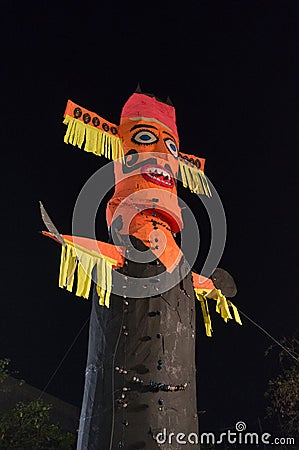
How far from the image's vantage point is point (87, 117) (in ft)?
15.5

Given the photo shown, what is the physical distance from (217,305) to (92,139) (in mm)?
1935

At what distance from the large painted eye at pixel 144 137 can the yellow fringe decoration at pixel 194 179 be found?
1.84 feet

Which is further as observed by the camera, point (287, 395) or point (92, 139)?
point (287, 395)

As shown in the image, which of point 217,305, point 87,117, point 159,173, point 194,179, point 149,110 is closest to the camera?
point 217,305

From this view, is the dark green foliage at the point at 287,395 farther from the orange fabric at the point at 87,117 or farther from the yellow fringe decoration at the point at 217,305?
the orange fabric at the point at 87,117

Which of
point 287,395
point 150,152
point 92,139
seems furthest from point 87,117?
point 287,395

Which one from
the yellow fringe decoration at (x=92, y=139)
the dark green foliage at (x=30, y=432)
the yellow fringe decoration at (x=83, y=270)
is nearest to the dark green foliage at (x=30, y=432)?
the dark green foliage at (x=30, y=432)

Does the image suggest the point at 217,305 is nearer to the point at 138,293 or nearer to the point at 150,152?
the point at 138,293

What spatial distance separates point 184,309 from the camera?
4.04 m

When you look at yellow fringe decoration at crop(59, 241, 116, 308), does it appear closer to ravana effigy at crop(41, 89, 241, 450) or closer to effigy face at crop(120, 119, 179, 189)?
ravana effigy at crop(41, 89, 241, 450)

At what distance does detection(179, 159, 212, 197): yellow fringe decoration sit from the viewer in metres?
5.11

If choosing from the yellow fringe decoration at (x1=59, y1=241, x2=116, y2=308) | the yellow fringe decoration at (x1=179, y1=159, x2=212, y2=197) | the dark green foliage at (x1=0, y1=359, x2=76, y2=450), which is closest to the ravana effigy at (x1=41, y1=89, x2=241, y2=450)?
the yellow fringe decoration at (x1=59, y1=241, x2=116, y2=308)

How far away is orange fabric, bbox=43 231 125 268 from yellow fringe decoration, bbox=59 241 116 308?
0.13ft

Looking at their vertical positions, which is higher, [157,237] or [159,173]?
[159,173]
